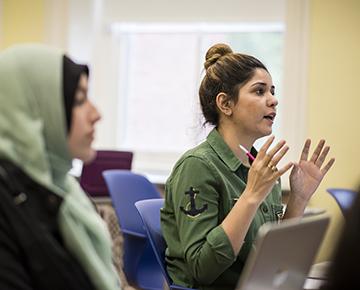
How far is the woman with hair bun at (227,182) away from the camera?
1.89 m

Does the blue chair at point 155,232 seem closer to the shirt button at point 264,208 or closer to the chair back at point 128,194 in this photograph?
the shirt button at point 264,208

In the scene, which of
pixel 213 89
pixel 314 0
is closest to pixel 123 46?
pixel 314 0

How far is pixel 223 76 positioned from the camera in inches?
87.5

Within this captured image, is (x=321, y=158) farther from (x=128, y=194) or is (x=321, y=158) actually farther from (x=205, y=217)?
(x=128, y=194)

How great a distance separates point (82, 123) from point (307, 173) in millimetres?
1084

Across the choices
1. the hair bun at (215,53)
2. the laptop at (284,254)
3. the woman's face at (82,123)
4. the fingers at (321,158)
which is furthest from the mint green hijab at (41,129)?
the fingers at (321,158)

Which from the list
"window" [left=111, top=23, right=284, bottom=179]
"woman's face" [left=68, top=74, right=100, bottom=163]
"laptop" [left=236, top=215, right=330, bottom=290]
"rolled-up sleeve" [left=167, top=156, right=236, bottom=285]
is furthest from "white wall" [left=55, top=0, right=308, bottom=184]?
"woman's face" [left=68, top=74, right=100, bottom=163]

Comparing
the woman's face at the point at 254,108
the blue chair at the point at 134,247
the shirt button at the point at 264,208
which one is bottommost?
the blue chair at the point at 134,247

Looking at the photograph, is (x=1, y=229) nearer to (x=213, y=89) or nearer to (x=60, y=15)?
(x=213, y=89)

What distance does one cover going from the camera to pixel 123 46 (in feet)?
15.7

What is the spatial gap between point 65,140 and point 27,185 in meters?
0.13

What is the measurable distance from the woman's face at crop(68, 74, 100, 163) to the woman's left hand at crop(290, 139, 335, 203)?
1.00 m

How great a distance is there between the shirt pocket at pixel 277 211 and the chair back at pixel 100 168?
1849mm

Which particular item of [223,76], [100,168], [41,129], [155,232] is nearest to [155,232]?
[155,232]
